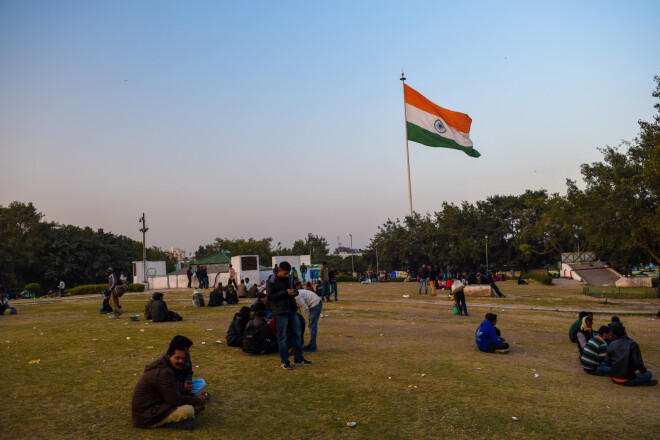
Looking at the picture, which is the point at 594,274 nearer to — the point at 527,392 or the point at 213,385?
the point at 527,392

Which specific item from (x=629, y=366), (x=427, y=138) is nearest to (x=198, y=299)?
(x=629, y=366)

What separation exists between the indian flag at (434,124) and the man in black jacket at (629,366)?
1102 inches

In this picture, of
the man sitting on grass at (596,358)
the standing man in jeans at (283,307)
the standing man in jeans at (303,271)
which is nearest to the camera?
the standing man in jeans at (283,307)

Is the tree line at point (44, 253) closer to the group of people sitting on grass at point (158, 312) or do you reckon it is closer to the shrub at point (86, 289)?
the shrub at point (86, 289)

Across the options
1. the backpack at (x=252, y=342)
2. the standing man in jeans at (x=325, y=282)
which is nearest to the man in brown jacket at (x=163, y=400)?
the backpack at (x=252, y=342)

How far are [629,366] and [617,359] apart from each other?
208mm

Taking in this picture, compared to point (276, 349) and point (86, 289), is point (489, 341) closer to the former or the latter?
point (276, 349)

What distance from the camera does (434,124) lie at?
3597 centimetres

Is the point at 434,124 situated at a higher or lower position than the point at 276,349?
higher

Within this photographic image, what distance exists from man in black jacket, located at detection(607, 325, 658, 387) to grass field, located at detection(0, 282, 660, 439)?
0.64 ft

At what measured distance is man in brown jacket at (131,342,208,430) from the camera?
548 centimetres

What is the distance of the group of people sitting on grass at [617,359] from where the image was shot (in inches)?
315

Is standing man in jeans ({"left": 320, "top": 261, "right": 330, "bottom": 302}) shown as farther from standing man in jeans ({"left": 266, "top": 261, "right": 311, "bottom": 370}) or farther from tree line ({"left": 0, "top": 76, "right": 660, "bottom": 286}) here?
tree line ({"left": 0, "top": 76, "right": 660, "bottom": 286})

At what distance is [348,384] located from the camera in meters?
7.59
